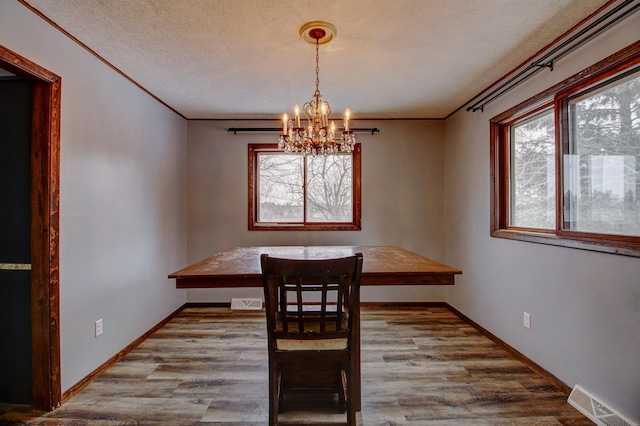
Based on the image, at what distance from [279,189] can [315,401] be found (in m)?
2.67

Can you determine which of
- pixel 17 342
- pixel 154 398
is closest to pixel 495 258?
pixel 154 398

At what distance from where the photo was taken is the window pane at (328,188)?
4.14 m

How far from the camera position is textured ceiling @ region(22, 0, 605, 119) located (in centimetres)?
184

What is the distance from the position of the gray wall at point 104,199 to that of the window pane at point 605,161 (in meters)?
3.36

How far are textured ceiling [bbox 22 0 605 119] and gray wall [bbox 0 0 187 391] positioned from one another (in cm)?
17

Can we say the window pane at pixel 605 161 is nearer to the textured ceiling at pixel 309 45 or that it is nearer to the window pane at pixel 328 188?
the textured ceiling at pixel 309 45

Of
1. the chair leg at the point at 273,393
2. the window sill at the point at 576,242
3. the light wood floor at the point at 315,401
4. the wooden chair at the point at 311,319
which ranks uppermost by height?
the window sill at the point at 576,242

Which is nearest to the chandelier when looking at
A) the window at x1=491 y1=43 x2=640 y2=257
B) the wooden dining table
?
the wooden dining table

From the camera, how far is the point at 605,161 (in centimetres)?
193

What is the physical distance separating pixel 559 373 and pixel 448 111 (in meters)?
2.82

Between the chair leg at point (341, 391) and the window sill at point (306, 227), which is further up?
the window sill at point (306, 227)

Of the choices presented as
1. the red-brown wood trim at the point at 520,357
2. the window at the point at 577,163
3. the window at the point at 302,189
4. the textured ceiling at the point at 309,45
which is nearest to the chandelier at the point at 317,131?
the textured ceiling at the point at 309,45

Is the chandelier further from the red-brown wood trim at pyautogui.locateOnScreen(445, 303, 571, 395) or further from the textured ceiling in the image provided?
the red-brown wood trim at pyautogui.locateOnScreen(445, 303, 571, 395)

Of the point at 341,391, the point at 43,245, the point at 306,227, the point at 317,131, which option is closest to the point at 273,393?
the point at 341,391
